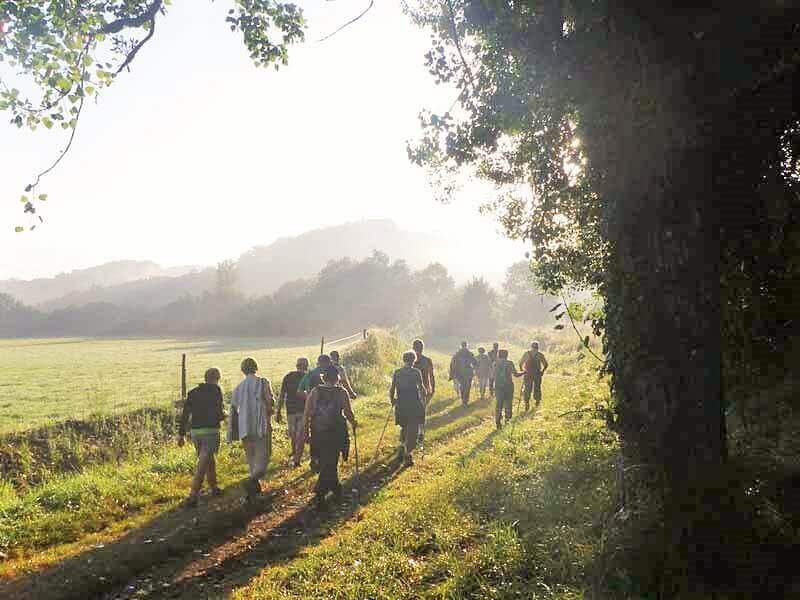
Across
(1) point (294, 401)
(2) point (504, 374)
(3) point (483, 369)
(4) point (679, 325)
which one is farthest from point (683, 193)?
(3) point (483, 369)

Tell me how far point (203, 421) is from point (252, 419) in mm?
870

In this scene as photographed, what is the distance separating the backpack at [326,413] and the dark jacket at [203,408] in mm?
1884

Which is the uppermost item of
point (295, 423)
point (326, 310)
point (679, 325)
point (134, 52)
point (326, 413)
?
point (134, 52)

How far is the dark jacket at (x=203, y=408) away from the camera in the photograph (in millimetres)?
8648

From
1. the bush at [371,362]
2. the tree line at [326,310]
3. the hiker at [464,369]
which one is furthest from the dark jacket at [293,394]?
the tree line at [326,310]

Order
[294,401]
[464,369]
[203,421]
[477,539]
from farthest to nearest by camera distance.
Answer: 1. [464,369]
2. [294,401]
3. [203,421]
4. [477,539]

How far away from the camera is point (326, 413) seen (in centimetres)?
828

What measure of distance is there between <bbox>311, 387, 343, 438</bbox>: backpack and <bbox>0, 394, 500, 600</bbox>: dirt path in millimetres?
1312

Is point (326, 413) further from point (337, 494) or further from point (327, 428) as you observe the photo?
point (337, 494)

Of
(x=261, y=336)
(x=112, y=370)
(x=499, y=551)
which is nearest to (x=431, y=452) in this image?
(x=499, y=551)

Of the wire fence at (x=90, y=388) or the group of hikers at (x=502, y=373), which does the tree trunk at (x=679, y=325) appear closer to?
the group of hikers at (x=502, y=373)

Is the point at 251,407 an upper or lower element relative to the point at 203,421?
upper

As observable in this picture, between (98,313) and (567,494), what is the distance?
106638mm

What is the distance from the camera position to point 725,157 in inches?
204
